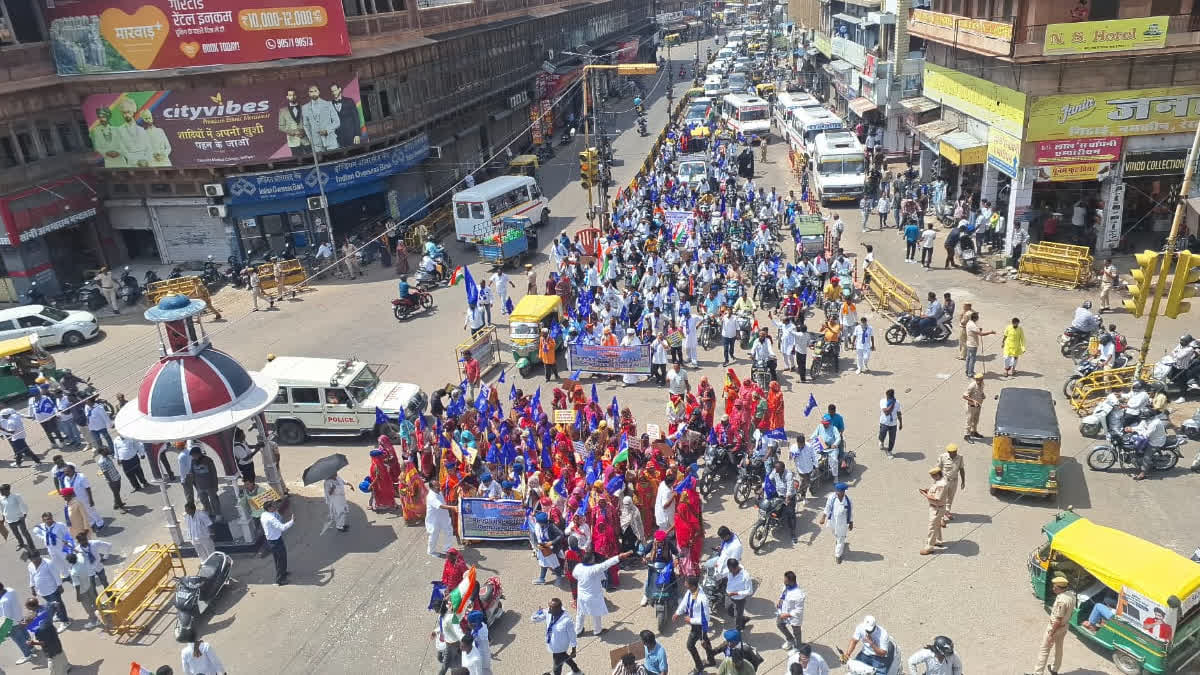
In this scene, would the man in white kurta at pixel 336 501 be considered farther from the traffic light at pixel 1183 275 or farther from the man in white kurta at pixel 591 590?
the traffic light at pixel 1183 275

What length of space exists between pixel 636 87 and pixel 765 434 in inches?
2698

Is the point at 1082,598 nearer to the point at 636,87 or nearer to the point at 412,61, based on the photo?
the point at 412,61

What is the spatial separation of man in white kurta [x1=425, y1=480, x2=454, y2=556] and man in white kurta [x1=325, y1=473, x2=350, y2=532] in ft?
5.71

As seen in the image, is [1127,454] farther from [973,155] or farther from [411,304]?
[411,304]

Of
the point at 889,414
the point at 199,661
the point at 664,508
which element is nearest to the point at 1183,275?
the point at 889,414

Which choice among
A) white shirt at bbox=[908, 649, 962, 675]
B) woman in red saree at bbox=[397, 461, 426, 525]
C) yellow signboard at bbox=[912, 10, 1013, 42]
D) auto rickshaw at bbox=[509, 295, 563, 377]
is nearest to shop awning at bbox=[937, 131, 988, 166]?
yellow signboard at bbox=[912, 10, 1013, 42]

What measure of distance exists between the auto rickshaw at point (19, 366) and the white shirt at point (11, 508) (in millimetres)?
8114

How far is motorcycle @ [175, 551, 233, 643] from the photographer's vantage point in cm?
1227

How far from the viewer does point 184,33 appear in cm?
2966

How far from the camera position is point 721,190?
36.6m

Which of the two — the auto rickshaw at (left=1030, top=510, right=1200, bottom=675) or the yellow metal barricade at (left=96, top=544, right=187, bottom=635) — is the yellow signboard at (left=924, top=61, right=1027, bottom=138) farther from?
the yellow metal barricade at (left=96, top=544, right=187, bottom=635)

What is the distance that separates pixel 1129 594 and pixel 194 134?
3177 cm

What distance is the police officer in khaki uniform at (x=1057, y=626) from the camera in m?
9.66

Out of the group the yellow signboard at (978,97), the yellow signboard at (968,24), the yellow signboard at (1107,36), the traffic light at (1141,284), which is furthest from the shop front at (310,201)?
the traffic light at (1141,284)
